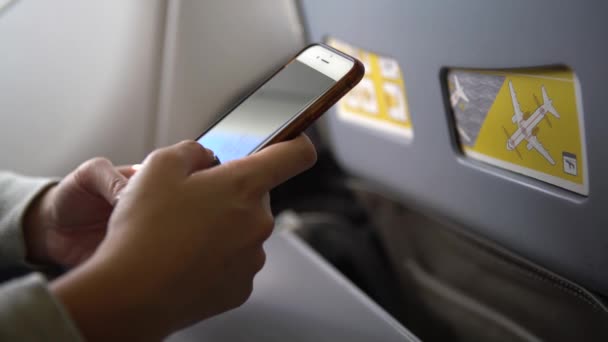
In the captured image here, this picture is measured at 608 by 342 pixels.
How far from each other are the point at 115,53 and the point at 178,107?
0.12 m

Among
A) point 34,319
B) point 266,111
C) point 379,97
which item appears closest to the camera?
point 34,319

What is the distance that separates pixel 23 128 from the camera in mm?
774

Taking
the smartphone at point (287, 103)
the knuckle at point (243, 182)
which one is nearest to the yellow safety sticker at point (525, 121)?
the smartphone at point (287, 103)

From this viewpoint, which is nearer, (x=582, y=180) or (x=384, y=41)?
(x=582, y=180)

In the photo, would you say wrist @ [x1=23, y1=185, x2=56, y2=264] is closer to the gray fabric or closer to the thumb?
the thumb

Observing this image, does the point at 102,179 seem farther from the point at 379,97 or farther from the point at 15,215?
the point at 379,97

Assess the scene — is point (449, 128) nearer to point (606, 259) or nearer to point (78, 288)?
point (606, 259)

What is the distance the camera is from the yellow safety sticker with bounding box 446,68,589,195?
464 millimetres

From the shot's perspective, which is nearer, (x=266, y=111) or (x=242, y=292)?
(x=242, y=292)

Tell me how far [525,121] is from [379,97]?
216 mm

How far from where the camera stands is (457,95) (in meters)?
0.56

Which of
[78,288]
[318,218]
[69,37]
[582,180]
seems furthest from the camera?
[318,218]

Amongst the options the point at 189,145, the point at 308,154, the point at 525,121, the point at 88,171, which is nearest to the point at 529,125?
the point at 525,121

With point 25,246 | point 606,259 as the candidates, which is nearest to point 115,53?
point 25,246
